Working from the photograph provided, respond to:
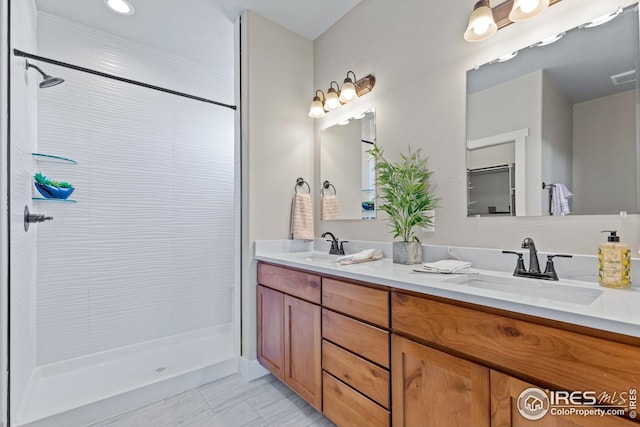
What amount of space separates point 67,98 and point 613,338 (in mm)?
3089

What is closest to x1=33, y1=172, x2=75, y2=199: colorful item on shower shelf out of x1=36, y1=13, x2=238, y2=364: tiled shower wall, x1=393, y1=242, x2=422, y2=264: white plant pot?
x1=36, y1=13, x2=238, y2=364: tiled shower wall

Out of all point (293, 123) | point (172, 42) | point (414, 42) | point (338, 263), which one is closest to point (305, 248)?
point (338, 263)

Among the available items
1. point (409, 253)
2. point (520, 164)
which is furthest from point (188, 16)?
point (520, 164)

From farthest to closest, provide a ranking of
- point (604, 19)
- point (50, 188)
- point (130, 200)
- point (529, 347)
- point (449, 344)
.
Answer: point (130, 200)
point (50, 188)
point (604, 19)
point (449, 344)
point (529, 347)

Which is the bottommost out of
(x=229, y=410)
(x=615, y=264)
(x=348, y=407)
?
(x=229, y=410)

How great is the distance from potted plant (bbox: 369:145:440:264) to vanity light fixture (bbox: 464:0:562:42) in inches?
23.6

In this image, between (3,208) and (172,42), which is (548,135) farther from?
(172,42)

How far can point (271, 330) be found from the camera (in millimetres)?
1870

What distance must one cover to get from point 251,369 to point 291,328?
617mm

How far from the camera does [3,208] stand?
3.71 ft

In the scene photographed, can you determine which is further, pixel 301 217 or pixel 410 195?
pixel 301 217

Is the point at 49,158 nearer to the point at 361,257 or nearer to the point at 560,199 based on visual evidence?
the point at 361,257

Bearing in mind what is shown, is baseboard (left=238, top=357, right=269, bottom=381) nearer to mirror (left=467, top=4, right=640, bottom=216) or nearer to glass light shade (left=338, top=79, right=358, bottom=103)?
mirror (left=467, top=4, right=640, bottom=216)

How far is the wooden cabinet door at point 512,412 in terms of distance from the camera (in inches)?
27.5
